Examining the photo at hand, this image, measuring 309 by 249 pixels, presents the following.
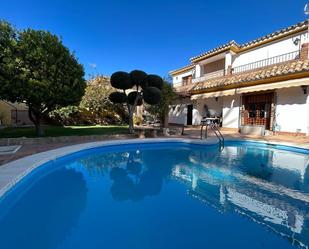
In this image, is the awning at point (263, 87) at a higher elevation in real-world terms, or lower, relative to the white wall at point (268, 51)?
lower

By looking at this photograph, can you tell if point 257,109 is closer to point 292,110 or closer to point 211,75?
Result: point 292,110

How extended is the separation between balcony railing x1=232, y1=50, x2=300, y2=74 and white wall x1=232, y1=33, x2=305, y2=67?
0.44 m

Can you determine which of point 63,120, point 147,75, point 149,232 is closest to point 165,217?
point 149,232

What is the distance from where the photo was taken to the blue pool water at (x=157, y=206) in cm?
423

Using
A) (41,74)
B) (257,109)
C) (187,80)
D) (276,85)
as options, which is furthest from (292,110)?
(41,74)

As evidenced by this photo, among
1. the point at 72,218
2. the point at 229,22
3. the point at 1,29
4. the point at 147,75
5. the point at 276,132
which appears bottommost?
the point at 72,218

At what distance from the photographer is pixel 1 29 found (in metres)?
12.1

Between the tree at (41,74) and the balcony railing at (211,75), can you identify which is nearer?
the tree at (41,74)

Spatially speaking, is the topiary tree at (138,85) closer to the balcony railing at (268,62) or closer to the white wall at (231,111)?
the white wall at (231,111)

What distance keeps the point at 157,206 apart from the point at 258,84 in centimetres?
1822

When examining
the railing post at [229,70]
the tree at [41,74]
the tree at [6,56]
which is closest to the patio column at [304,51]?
the railing post at [229,70]

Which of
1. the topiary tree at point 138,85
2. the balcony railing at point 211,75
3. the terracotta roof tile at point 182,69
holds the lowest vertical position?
the topiary tree at point 138,85

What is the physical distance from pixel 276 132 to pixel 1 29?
2268 cm

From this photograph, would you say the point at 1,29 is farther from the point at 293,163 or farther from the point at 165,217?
the point at 293,163
